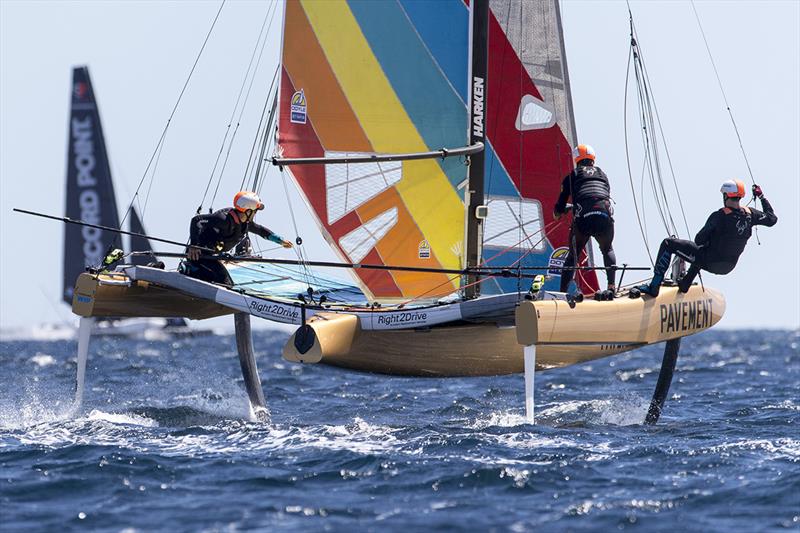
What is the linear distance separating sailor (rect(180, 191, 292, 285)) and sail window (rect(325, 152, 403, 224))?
87 centimetres

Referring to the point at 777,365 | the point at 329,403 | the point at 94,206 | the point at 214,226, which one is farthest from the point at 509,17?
the point at 94,206

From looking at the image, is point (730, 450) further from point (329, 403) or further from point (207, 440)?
point (329, 403)

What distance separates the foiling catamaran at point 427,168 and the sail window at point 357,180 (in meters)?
0.01

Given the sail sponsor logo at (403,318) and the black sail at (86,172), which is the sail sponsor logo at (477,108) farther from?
the black sail at (86,172)

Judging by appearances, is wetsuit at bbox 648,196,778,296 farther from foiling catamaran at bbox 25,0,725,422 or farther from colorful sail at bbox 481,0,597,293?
colorful sail at bbox 481,0,597,293

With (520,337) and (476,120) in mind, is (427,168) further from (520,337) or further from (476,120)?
(520,337)

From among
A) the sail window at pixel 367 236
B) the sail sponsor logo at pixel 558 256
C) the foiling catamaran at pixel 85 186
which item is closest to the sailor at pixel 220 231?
the sail window at pixel 367 236

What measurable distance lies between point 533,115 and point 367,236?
2.15 metres

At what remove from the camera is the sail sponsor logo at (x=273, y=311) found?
11945 mm

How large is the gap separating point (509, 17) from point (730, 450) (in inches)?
217

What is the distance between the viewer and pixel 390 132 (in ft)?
43.3

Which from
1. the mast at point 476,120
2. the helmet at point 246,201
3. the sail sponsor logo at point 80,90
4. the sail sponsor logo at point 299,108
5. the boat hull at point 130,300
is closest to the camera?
the helmet at point 246,201

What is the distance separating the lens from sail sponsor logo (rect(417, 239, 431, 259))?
13172 mm

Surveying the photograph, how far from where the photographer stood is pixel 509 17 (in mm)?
13758
